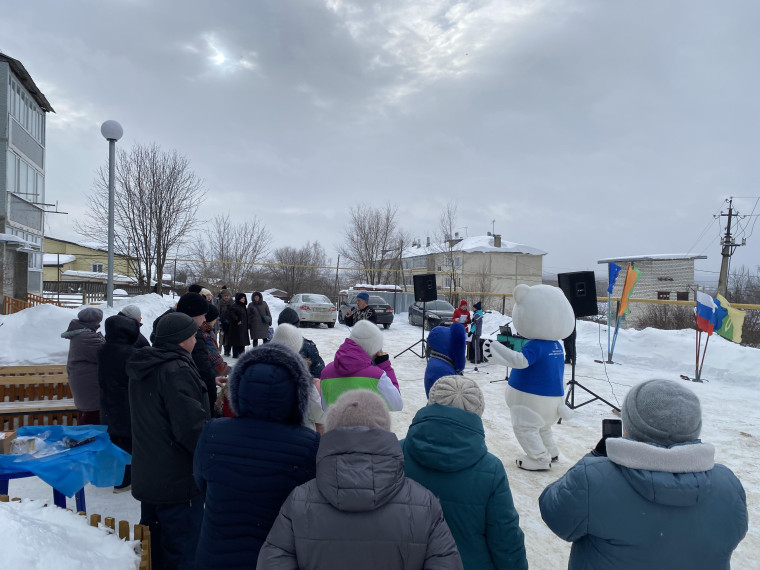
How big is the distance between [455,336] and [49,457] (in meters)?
3.43

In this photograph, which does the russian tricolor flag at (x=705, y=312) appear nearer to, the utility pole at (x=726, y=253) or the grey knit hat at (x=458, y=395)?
the grey knit hat at (x=458, y=395)

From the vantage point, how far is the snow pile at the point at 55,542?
193cm

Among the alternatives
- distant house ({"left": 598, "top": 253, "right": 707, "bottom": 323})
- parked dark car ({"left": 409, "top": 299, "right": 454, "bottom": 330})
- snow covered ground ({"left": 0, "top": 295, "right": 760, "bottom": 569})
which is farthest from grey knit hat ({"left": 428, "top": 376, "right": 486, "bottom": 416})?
distant house ({"left": 598, "top": 253, "right": 707, "bottom": 323})

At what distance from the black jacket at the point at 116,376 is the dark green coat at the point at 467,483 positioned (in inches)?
110

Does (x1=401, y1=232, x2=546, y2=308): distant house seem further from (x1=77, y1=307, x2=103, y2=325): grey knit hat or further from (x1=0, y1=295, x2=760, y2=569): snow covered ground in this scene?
(x1=77, y1=307, x2=103, y2=325): grey knit hat

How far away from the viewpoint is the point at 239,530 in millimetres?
1891

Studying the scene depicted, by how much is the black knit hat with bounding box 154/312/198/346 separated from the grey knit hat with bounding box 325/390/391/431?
143cm

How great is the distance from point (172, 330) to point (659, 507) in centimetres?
252

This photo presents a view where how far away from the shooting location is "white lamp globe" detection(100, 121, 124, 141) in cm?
905

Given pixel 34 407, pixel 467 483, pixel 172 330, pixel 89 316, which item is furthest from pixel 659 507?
pixel 34 407

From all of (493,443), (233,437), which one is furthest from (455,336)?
Answer: (233,437)

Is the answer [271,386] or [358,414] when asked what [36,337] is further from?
[358,414]

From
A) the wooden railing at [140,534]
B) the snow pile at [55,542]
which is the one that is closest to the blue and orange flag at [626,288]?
the wooden railing at [140,534]

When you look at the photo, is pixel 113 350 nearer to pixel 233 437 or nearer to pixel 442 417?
pixel 233 437
